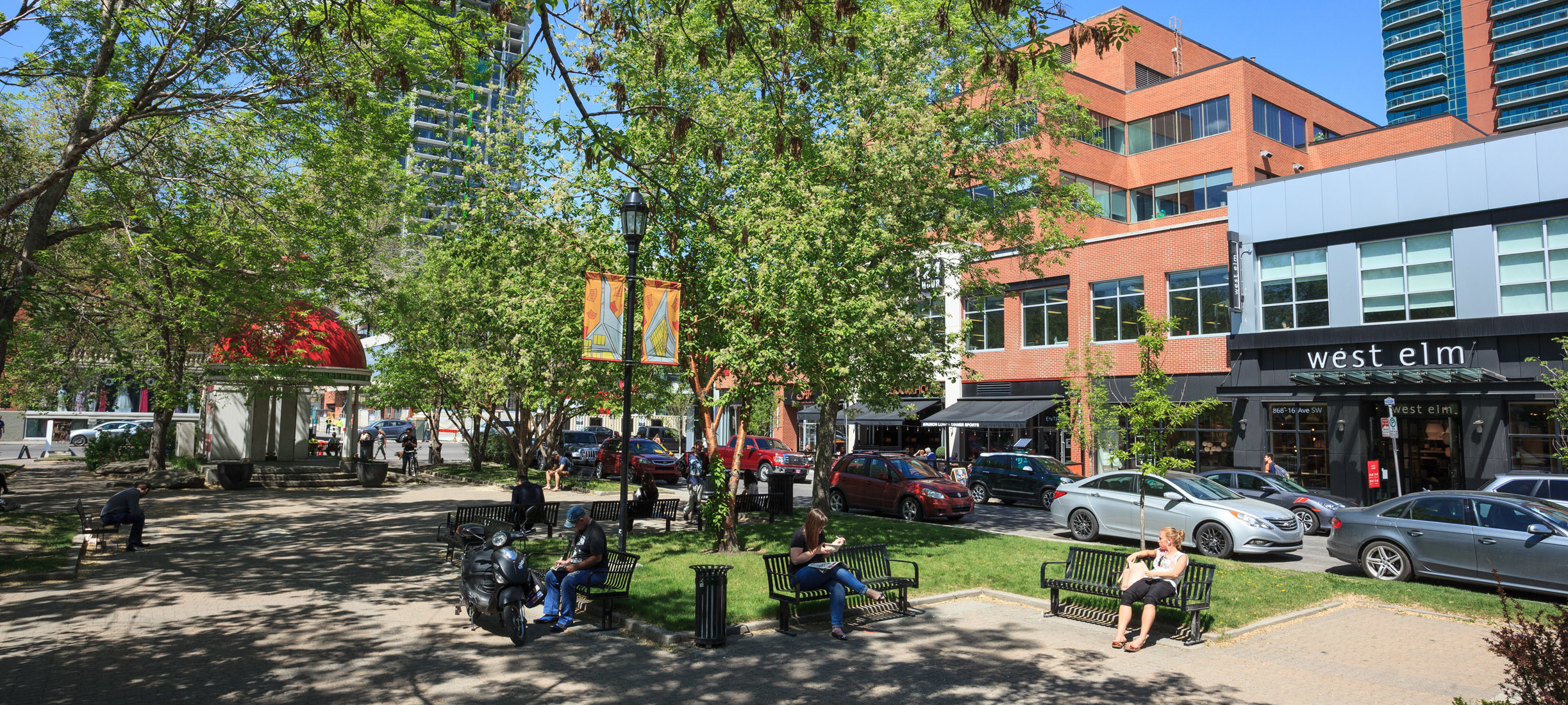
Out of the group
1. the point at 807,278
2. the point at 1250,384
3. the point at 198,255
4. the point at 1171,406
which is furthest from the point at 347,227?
the point at 1250,384

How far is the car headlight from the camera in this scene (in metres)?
14.7

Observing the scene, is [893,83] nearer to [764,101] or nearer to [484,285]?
[764,101]

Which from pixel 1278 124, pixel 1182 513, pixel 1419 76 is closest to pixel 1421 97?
pixel 1419 76

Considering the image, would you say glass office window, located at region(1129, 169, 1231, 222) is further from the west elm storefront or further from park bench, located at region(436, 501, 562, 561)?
park bench, located at region(436, 501, 562, 561)

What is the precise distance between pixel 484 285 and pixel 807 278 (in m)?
14.4

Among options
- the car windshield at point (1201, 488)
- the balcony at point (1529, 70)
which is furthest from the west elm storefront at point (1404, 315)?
the balcony at point (1529, 70)

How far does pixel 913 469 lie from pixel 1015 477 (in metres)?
5.03

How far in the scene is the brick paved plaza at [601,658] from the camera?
7117 millimetres

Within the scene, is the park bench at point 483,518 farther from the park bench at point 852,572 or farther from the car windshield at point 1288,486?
the car windshield at point 1288,486

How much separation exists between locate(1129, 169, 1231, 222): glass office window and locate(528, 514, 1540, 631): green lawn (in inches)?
1008

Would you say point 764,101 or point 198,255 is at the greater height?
point 764,101

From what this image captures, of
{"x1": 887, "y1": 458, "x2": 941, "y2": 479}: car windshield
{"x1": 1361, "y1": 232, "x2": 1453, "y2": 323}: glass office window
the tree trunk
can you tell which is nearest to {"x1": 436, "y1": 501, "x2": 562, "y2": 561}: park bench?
the tree trunk

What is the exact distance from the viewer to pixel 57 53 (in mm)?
13508

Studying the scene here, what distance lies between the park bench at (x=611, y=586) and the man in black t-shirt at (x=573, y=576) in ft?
0.23
